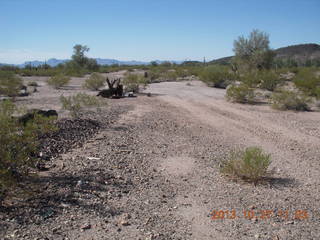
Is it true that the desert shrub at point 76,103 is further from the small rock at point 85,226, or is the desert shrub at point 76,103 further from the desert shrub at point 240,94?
the desert shrub at point 240,94

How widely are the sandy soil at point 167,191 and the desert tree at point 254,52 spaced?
32.4m

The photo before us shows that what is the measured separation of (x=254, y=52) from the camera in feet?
138

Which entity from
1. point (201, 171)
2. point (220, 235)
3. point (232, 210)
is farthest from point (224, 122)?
point (220, 235)

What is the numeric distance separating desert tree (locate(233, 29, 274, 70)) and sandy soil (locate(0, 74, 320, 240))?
32.4m

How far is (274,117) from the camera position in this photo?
13.9 metres

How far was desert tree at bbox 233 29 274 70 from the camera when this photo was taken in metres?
41.5

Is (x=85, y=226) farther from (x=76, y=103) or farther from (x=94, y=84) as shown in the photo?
(x=94, y=84)

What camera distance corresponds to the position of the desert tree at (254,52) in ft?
136

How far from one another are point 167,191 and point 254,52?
39197 millimetres

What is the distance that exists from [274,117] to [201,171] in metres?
8.01

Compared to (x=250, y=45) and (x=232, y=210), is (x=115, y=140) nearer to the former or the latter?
(x=232, y=210)

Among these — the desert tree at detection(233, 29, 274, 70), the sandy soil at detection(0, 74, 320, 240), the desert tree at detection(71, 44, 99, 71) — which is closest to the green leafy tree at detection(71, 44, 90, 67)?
the desert tree at detection(71, 44, 99, 71)

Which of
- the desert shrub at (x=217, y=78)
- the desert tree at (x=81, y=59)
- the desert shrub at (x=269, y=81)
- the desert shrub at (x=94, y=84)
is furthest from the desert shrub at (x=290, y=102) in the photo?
the desert tree at (x=81, y=59)
